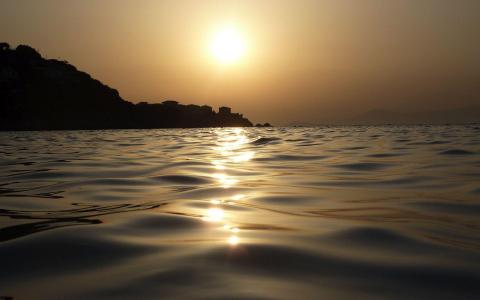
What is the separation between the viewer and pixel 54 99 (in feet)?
436

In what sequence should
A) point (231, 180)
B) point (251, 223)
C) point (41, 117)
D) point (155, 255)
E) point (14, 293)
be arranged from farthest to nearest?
point (41, 117) → point (231, 180) → point (251, 223) → point (155, 255) → point (14, 293)

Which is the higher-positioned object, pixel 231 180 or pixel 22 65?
pixel 22 65

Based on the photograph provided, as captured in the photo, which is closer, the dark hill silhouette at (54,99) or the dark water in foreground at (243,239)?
the dark water in foreground at (243,239)

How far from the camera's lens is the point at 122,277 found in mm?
2295

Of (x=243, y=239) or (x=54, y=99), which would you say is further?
(x=54, y=99)

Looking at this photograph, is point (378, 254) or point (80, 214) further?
point (80, 214)

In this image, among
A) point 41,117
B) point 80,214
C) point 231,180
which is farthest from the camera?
point 41,117

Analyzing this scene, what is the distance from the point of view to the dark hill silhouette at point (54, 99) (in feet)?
381

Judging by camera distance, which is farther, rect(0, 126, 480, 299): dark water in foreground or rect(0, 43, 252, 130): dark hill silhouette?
rect(0, 43, 252, 130): dark hill silhouette

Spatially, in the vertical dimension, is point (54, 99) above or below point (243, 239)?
above

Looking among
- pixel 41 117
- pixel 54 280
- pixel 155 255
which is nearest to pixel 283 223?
pixel 155 255

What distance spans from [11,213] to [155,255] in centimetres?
231

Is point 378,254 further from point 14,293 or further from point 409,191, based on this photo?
point 409,191

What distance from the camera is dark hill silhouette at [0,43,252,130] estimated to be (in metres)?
116
